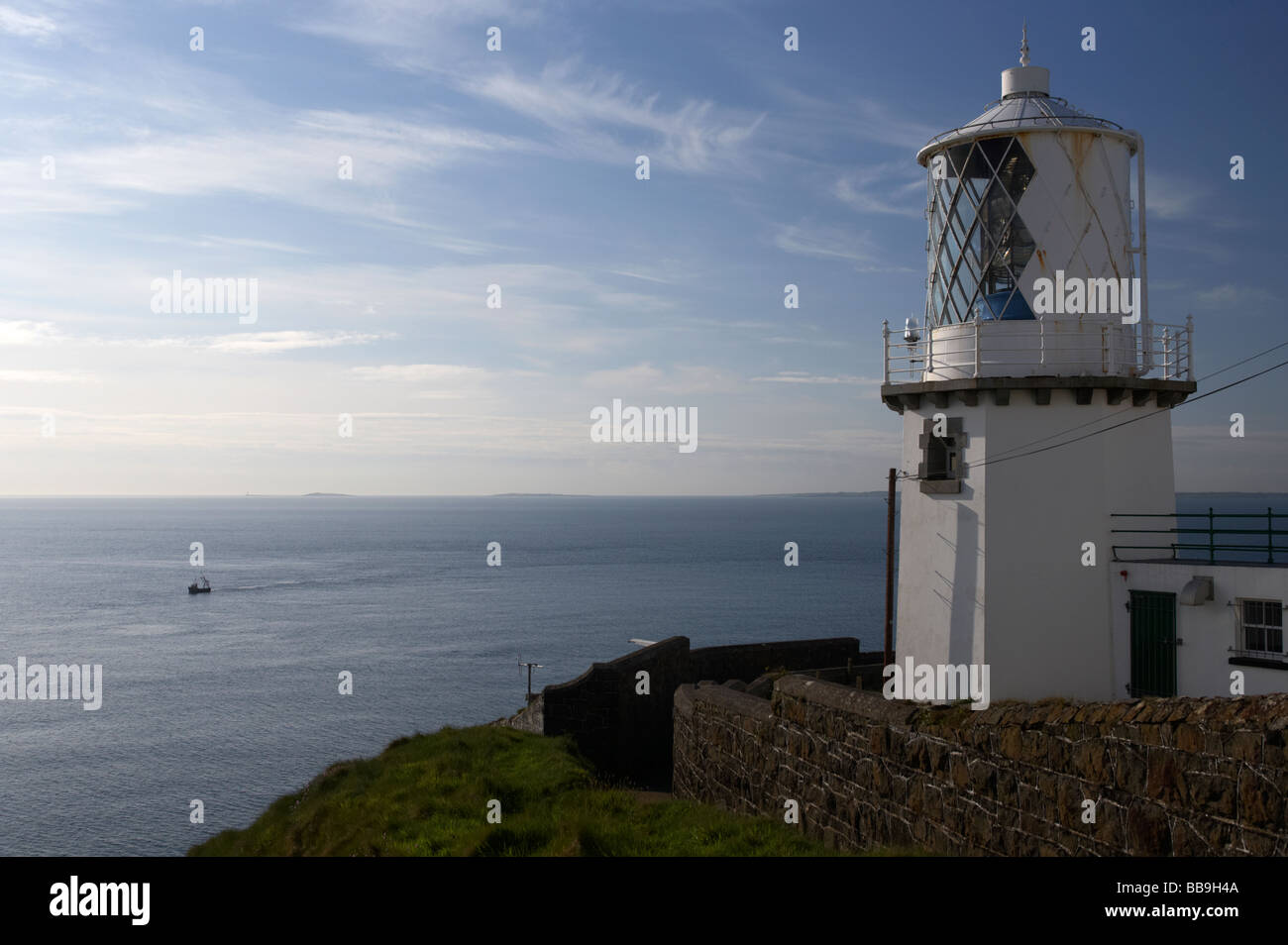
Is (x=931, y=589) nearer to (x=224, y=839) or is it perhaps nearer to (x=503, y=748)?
(x=503, y=748)

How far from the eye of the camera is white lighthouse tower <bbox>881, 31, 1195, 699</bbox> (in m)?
12.9

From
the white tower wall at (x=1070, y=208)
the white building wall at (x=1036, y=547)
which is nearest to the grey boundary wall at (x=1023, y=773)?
the white building wall at (x=1036, y=547)

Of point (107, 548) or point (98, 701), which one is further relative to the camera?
point (107, 548)

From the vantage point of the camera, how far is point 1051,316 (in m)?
13.1

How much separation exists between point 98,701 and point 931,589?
4878 centimetres

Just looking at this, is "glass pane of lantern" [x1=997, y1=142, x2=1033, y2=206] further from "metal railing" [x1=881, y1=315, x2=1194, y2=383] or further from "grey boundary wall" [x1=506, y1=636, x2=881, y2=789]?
"grey boundary wall" [x1=506, y1=636, x2=881, y2=789]

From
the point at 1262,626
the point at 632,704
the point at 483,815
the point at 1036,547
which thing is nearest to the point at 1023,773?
the point at 1262,626

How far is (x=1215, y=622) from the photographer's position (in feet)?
38.5

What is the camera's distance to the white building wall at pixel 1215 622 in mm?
11156

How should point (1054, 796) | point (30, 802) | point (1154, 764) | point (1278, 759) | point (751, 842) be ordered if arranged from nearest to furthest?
point (1278, 759) → point (1154, 764) → point (1054, 796) → point (751, 842) → point (30, 802)

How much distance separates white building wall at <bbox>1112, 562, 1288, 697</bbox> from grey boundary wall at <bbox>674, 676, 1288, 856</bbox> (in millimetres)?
4710

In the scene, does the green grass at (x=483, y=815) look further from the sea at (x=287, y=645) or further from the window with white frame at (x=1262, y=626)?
the sea at (x=287, y=645)
